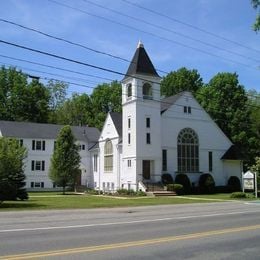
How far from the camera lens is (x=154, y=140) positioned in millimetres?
50438

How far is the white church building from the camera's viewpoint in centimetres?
4984

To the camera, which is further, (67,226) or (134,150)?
(134,150)

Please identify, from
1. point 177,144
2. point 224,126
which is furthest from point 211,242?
point 224,126

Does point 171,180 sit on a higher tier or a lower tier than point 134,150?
lower

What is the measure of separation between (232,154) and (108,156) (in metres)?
15.0

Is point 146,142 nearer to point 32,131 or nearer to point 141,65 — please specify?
point 141,65

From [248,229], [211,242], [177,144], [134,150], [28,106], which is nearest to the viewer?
[211,242]

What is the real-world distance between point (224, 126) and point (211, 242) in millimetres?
55103

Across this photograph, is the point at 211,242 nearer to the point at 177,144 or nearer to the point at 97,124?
the point at 177,144

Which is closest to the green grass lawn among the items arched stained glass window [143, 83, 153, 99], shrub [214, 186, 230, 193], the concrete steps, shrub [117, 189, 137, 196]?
the concrete steps

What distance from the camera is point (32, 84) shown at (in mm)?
84562

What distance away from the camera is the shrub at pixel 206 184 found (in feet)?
167

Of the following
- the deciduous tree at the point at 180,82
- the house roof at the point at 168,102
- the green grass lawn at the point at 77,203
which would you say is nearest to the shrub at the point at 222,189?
the house roof at the point at 168,102

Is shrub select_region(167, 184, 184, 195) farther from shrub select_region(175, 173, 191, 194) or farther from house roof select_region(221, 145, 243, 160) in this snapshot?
house roof select_region(221, 145, 243, 160)
